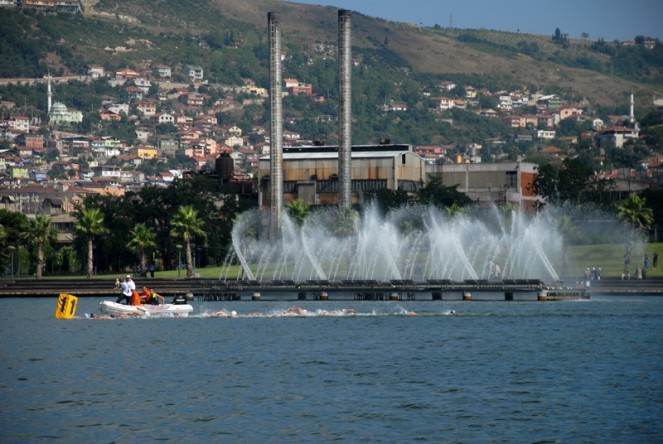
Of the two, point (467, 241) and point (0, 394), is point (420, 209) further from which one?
point (0, 394)

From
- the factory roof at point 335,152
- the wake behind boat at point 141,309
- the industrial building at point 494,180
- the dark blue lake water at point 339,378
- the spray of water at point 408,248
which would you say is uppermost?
the factory roof at point 335,152

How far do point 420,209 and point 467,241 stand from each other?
17096mm

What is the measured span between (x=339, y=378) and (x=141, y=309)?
119ft

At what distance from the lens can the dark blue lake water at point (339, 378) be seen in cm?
4659

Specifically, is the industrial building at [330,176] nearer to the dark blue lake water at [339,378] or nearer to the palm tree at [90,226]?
the palm tree at [90,226]

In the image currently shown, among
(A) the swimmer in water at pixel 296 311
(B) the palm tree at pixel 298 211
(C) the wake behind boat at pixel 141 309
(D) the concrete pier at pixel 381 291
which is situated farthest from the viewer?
(B) the palm tree at pixel 298 211

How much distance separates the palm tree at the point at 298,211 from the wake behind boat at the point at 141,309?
64.1 meters

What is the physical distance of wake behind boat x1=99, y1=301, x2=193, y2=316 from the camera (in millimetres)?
92500

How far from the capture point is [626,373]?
196ft

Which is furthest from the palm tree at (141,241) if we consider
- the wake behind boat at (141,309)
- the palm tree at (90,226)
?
the wake behind boat at (141,309)

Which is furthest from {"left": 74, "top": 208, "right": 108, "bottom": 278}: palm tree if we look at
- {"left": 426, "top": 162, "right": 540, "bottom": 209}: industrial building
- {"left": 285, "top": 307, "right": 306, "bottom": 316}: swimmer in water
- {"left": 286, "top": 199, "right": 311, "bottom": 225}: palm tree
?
{"left": 426, "top": 162, "right": 540, "bottom": 209}: industrial building

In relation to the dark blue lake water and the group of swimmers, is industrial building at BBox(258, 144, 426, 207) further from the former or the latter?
the dark blue lake water

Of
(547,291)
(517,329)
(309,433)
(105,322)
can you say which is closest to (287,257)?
(547,291)

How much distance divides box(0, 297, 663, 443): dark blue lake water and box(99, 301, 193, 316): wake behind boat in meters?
0.87
